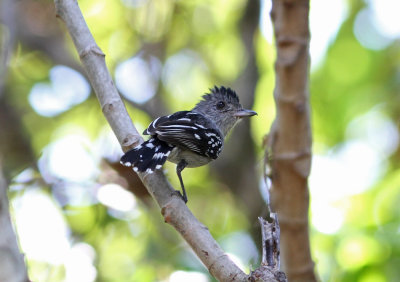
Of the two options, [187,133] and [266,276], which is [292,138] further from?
[266,276]

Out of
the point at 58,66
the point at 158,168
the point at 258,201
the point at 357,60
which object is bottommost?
the point at 158,168

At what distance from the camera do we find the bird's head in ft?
17.4

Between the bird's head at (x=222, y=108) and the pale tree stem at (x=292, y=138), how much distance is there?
169 centimetres

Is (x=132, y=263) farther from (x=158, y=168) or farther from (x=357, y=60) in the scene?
(x=357, y=60)

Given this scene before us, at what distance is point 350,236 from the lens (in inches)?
173

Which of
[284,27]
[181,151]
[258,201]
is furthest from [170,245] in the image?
[284,27]

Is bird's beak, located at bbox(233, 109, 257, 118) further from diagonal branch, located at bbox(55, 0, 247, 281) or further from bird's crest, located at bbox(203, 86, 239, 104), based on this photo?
diagonal branch, located at bbox(55, 0, 247, 281)

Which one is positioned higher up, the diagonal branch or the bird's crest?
the bird's crest

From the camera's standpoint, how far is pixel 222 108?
5.45 metres

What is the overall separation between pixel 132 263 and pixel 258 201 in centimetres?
137

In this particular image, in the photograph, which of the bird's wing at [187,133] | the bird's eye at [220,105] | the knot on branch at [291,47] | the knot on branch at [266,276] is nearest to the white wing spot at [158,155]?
the bird's wing at [187,133]

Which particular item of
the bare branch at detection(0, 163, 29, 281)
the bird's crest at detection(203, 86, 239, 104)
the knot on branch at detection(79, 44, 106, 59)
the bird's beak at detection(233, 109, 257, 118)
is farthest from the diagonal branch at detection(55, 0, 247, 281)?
the bird's crest at detection(203, 86, 239, 104)

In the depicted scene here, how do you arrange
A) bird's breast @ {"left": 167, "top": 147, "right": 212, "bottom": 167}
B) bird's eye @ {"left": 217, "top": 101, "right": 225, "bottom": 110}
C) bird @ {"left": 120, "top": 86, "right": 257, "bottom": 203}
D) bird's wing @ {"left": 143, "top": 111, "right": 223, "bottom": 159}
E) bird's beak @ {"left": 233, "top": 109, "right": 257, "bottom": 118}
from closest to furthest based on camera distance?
bird @ {"left": 120, "top": 86, "right": 257, "bottom": 203}, bird's wing @ {"left": 143, "top": 111, "right": 223, "bottom": 159}, bird's breast @ {"left": 167, "top": 147, "right": 212, "bottom": 167}, bird's beak @ {"left": 233, "top": 109, "right": 257, "bottom": 118}, bird's eye @ {"left": 217, "top": 101, "right": 225, "bottom": 110}

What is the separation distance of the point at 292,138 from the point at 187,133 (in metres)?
0.96
